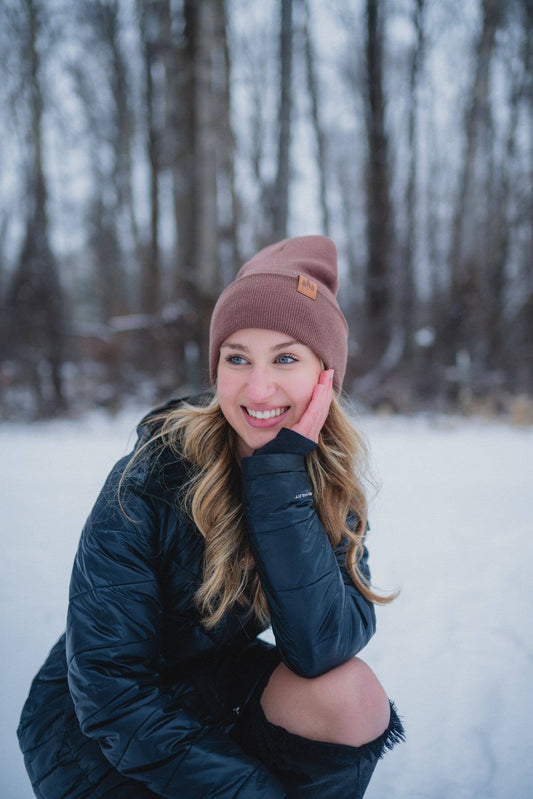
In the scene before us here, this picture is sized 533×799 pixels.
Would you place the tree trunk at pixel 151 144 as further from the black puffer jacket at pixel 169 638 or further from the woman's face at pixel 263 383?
the black puffer jacket at pixel 169 638

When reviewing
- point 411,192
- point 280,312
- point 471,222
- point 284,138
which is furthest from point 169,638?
point 411,192

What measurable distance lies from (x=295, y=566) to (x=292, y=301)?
0.76m

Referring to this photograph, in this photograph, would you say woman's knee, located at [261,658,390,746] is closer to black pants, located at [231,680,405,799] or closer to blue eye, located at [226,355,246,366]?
black pants, located at [231,680,405,799]

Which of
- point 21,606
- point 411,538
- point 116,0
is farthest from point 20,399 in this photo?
point 116,0

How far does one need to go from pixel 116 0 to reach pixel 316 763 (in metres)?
10.1

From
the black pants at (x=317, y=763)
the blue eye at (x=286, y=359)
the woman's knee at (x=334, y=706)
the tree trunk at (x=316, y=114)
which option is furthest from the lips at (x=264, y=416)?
the tree trunk at (x=316, y=114)

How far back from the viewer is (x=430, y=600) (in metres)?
2.55

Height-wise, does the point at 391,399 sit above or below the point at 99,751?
below

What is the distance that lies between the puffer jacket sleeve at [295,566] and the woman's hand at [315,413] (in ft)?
0.16

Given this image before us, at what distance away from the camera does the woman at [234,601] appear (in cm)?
115

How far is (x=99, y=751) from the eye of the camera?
1.20 m

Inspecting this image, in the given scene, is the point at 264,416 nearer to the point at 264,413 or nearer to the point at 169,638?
the point at 264,413

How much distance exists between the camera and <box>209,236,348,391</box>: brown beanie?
1.51m

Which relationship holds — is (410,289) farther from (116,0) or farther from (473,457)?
(116,0)
